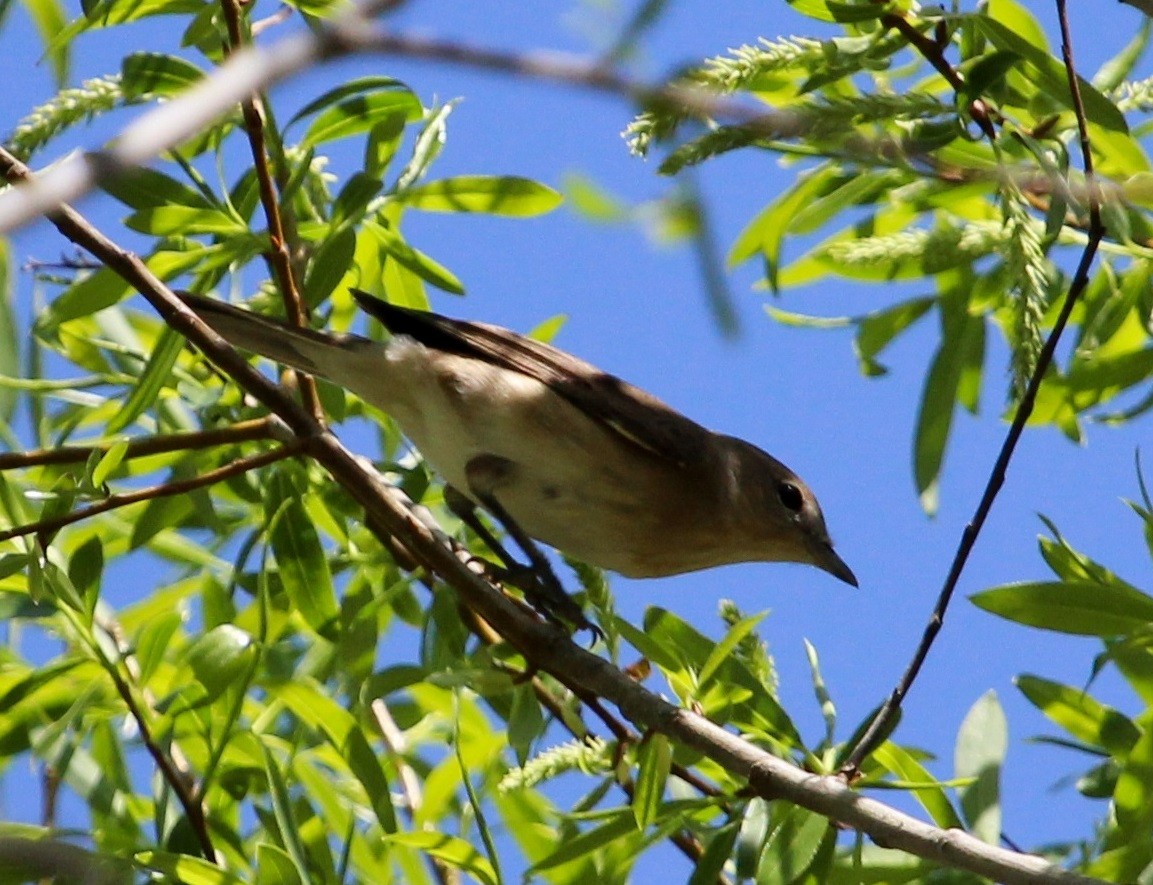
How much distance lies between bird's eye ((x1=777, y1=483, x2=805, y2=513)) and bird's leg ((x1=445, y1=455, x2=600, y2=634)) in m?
1.07

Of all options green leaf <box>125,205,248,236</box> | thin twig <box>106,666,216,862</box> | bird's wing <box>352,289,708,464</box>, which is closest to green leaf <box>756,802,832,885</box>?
thin twig <box>106,666,216,862</box>

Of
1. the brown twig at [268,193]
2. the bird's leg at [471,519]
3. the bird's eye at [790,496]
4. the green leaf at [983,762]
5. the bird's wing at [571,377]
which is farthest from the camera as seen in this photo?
the bird's eye at [790,496]

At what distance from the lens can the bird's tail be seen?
400 centimetres

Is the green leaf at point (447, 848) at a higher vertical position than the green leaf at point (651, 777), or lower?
lower

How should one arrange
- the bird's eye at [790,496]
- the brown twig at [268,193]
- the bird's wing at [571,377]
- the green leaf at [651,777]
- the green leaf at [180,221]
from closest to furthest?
the green leaf at [651,777]
the brown twig at [268,193]
the green leaf at [180,221]
the bird's wing at [571,377]
the bird's eye at [790,496]

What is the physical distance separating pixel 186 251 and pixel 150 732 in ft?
4.20

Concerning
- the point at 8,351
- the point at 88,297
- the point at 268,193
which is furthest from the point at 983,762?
the point at 8,351

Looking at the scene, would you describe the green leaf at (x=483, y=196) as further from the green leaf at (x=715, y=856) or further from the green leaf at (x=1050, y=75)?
the green leaf at (x=715, y=856)

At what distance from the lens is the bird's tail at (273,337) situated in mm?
4000

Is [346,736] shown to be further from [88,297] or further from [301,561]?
[88,297]

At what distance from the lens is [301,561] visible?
3703 millimetres

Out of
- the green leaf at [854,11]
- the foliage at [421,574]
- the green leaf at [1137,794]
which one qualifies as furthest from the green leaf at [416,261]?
the green leaf at [1137,794]

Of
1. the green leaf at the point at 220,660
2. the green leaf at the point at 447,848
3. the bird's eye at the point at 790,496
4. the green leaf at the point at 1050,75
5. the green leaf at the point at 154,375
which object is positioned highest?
the green leaf at the point at 1050,75

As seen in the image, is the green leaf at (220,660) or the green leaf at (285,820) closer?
the green leaf at (285,820)
